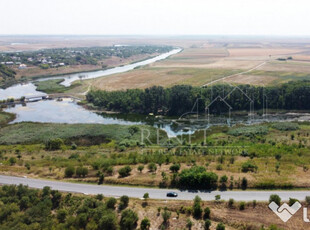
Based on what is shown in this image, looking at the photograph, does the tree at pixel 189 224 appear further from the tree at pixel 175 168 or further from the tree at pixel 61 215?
the tree at pixel 61 215

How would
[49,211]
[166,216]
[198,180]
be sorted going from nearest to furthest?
[166,216] → [49,211] → [198,180]

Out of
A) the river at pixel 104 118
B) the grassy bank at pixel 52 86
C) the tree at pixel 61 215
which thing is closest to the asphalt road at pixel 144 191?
the tree at pixel 61 215

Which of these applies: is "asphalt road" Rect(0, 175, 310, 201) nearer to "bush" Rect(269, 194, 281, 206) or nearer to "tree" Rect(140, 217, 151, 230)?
"bush" Rect(269, 194, 281, 206)

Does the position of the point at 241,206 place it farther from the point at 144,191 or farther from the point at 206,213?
the point at 144,191

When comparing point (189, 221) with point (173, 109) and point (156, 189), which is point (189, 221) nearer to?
point (156, 189)

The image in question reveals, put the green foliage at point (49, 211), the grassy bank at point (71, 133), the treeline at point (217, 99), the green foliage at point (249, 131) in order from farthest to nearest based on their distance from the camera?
the treeline at point (217, 99) < the grassy bank at point (71, 133) < the green foliage at point (249, 131) < the green foliage at point (49, 211)
